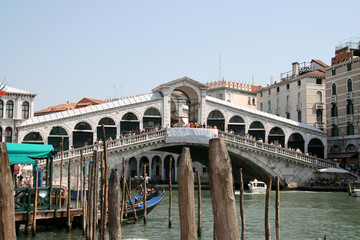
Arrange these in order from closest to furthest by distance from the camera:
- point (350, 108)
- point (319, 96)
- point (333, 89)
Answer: point (350, 108), point (333, 89), point (319, 96)

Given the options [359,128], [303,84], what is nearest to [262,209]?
[359,128]

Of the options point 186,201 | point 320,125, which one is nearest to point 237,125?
point 320,125

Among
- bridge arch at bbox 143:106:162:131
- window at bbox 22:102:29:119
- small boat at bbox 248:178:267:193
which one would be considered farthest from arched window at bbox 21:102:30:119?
small boat at bbox 248:178:267:193

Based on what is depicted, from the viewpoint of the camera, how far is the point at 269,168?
30078 mm

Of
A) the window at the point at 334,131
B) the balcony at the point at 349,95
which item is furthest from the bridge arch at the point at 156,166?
the balcony at the point at 349,95

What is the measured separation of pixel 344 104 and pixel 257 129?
5.73 m

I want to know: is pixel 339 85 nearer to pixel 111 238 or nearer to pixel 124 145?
pixel 124 145

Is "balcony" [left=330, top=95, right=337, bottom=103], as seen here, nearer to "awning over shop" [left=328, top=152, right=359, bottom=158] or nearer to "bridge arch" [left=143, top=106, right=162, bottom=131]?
"awning over shop" [left=328, top=152, right=359, bottom=158]

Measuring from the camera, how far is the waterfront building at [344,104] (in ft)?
100

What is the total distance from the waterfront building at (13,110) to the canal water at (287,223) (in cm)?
1132

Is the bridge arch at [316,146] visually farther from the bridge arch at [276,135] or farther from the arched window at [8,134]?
the arched window at [8,134]

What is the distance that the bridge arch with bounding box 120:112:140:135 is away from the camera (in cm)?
3100

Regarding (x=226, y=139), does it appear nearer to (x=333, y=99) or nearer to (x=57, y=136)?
(x=333, y=99)

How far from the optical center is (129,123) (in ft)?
102
